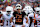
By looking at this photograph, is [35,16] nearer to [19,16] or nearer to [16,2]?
[19,16]

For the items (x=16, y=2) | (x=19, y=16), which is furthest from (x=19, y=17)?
(x=16, y=2)

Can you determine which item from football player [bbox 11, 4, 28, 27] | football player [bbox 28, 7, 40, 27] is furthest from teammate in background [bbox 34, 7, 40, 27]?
football player [bbox 11, 4, 28, 27]

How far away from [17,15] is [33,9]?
1.01ft

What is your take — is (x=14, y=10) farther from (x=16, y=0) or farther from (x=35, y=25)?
(x=35, y=25)

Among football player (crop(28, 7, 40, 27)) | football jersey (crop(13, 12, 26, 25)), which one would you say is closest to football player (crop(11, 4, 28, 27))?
football jersey (crop(13, 12, 26, 25))

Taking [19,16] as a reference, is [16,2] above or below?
above

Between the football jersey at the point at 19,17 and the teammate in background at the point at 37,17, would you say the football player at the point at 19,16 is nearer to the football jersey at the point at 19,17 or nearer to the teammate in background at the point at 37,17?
the football jersey at the point at 19,17

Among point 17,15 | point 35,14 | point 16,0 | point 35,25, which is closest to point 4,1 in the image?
point 16,0

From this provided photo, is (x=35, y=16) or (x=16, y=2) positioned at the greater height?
(x=16, y=2)

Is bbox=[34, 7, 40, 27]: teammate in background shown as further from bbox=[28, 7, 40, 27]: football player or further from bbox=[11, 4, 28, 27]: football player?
bbox=[11, 4, 28, 27]: football player

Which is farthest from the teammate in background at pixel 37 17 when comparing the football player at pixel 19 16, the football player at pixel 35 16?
the football player at pixel 19 16

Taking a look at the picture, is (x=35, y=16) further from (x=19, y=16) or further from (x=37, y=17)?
(x=19, y=16)

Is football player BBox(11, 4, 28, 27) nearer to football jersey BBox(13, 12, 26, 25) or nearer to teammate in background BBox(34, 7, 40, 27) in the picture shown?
football jersey BBox(13, 12, 26, 25)

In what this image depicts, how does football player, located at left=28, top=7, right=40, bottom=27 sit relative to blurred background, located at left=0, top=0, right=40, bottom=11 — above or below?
below
